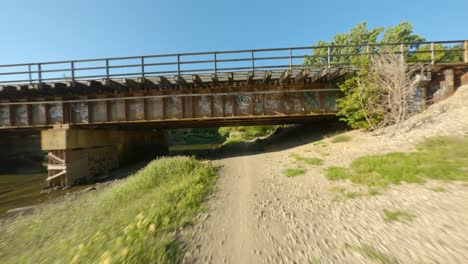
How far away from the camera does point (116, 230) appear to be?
3900 millimetres

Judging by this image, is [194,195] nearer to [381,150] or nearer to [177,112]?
[381,150]

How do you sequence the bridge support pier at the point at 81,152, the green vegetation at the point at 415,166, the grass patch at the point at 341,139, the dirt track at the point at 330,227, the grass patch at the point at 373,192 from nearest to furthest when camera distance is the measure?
the dirt track at the point at 330,227 → the grass patch at the point at 373,192 → the green vegetation at the point at 415,166 → the grass patch at the point at 341,139 → the bridge support pier at the point at 81,152

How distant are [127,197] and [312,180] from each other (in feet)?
22.1

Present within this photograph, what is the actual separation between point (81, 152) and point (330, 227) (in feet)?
53.6

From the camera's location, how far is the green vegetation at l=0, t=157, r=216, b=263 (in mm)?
3107

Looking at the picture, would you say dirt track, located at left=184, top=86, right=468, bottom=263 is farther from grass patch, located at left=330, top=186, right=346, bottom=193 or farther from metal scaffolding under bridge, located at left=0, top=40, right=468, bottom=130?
metal scaffolding under bridge, located at left=0, top=40, right=468, bottom=130

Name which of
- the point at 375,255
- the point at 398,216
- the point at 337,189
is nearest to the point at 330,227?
the point at 375,255

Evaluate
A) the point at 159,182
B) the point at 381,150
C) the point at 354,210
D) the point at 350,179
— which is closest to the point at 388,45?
the point at 381,150

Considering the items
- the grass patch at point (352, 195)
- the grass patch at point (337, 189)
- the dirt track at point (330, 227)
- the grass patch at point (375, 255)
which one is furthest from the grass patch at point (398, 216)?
the grass patch at point (337, 189)

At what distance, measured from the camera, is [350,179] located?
5.95 meters

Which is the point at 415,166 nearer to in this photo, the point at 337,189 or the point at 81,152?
the point at 337,189

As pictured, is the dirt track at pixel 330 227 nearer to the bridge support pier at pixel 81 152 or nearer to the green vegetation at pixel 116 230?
the green vegetation at pixel 116 230

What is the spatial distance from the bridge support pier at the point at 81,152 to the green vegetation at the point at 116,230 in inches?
238

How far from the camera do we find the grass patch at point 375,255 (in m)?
2.60
